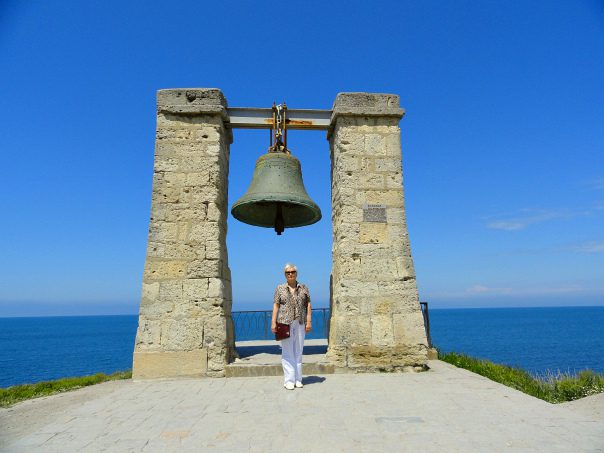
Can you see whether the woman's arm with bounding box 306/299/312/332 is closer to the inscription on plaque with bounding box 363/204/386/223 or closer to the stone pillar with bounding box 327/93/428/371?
the stone pillar with bounding box 327/93/428/371

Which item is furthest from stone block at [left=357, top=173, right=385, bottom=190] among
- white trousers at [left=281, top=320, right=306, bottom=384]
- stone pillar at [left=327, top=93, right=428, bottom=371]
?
white trousers at [left=281, top=320, right=306, bottom=384]

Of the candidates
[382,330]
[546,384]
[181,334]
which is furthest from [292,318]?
[546,384]

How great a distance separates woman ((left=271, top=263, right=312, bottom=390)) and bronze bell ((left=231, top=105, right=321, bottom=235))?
2.72 ft

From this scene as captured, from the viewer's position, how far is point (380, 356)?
4680 mm

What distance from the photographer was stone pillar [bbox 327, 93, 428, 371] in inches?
185

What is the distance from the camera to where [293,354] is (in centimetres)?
407

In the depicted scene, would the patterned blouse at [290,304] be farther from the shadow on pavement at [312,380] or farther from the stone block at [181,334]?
the stone block at [181,334]

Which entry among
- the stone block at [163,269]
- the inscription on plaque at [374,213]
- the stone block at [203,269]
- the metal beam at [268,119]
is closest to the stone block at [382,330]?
the inscription on plaque at [374,213]

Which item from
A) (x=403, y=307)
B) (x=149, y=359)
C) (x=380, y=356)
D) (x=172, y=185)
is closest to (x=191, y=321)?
(x=149, y=359)

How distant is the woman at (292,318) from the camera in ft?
13.2

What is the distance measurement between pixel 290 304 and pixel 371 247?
4.86ft

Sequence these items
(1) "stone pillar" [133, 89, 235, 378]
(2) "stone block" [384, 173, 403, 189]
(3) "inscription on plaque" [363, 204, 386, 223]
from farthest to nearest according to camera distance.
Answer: (2) "stone block" [384, 173, 403, 189], (3) "inscription on plaque" [363, 204, 386, 223], (1) "stone pillar" [133, 89, 235, 378]

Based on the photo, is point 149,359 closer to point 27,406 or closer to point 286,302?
point 27,406

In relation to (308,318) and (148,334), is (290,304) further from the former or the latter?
(148,334)
